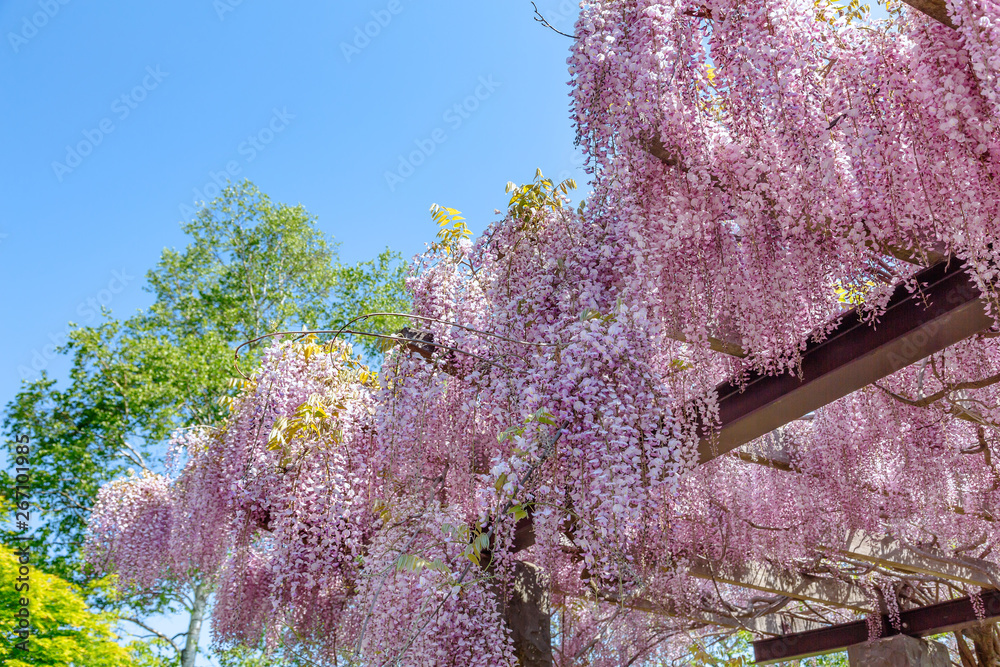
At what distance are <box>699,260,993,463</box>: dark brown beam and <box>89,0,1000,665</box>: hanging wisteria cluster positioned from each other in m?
0.11

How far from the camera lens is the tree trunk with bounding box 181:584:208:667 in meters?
9.66

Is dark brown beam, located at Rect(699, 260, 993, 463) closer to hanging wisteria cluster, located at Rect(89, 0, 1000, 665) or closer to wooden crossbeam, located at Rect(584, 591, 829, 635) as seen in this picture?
hanging wisteria cluster, located at Rect(89, 0, 1000, 665)

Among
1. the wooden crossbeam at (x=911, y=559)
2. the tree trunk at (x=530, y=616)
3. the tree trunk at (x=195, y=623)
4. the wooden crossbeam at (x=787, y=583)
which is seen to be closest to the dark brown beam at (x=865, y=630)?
the wooden crossbeam at (x=787, y=583)

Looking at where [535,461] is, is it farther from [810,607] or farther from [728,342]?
[810,607]

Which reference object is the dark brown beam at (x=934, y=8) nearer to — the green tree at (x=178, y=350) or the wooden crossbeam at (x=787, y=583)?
the wooden crossbeam at (x=787, y=583)

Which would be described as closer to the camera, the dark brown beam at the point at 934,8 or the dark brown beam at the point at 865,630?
the dark brown beam at the point at 934,8

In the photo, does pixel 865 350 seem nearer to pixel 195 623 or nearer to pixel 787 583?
pixel 787 583

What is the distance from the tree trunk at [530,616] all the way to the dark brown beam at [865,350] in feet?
5.61

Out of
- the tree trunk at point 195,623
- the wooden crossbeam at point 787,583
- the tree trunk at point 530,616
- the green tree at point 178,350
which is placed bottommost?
the tree trunk at point 530,616

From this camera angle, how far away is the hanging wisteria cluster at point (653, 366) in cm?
244

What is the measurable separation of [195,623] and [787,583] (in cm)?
742

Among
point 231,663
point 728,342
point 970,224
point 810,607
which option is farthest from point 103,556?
point 970,224

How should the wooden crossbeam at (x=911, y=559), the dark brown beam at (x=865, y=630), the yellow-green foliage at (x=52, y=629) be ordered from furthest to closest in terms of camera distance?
1. the yellow-green foliage at (x=52, y=629)
2. the dark brown beam at (x=865, y=630)
3. the wooden crossbeam at (x=911, y=559)

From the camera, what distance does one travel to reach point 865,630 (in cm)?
688
